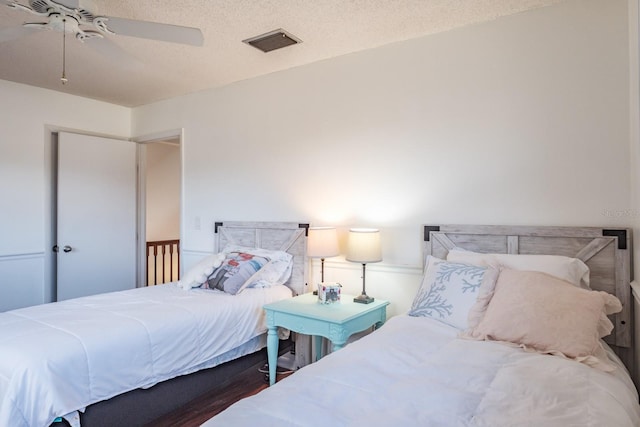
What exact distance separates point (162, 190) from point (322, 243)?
394 cm

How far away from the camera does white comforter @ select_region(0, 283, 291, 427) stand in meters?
1.66

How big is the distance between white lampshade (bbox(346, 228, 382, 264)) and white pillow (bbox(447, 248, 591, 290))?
0.60 m

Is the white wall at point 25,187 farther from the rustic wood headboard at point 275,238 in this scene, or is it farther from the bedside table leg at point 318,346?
the bedside table leg at point 318,346

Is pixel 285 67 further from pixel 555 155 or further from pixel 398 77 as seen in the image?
pixel 555 155

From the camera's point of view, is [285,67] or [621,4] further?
[285,67]

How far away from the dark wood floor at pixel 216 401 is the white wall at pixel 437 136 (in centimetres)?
98

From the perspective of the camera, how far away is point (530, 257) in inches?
81.6

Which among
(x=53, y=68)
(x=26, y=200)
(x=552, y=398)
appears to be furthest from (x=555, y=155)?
(x=26, y=200)

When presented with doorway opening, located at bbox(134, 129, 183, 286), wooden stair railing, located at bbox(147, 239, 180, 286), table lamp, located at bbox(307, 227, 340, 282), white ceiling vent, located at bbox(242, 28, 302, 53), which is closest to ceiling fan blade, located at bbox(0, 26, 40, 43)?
white ceiling vent, located at bbox(242, 28, 302, 53)

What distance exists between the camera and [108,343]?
1.95 metres

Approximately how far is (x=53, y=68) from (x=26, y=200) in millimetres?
1271

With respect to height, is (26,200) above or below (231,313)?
above

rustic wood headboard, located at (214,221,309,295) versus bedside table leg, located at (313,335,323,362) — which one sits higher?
rustic wood headboard, located at (214,221,309,295)

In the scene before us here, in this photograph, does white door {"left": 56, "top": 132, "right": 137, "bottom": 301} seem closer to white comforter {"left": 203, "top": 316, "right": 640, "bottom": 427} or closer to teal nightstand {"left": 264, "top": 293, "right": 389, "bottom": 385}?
teal nightstand {"left": 264, "top": 293, "right": 389, "bottom": 385}
